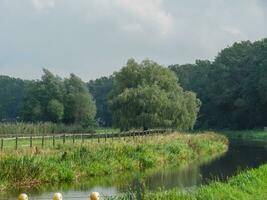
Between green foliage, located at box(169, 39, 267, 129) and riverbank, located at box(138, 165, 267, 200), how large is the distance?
93.5 m

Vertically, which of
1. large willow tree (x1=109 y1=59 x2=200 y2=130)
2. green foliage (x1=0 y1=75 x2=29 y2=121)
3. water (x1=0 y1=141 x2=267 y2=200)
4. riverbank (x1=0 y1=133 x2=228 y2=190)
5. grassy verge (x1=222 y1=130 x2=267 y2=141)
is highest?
green foliage (x1=0 y1=75 x2=29 y2=121)

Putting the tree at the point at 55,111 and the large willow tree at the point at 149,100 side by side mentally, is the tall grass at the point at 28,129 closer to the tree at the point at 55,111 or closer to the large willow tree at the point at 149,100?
the tree at the point at 55,111

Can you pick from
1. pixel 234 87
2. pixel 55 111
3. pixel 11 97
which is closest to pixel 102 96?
pixel 11 97

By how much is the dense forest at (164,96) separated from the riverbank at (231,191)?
42731mm

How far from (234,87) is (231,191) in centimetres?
10577

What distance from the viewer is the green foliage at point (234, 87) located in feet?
396

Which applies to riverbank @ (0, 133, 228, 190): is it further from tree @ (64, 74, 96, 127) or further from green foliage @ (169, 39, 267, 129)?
green foliage @ (169, 39, 267, 129)

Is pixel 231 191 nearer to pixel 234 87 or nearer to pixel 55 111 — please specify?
pixel 55 111

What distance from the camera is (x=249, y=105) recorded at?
4756 inches

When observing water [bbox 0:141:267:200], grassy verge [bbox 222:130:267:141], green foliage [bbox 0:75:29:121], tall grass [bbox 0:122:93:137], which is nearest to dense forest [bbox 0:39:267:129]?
green foliage [bbox 0:75:29:121]

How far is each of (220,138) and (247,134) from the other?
34812 millimetres

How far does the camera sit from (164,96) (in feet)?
227

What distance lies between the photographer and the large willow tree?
225 feet

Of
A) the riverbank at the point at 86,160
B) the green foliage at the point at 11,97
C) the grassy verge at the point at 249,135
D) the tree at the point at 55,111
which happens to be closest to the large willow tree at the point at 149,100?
the riverbank at the point at 86,160
